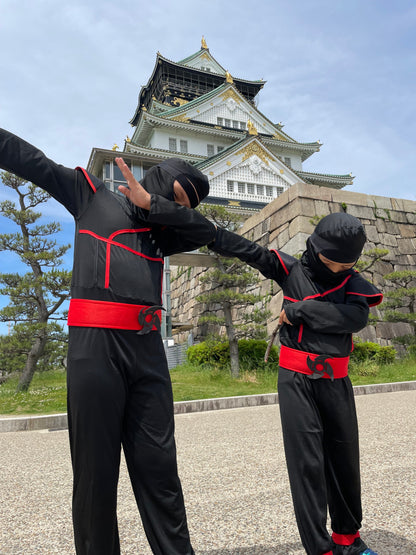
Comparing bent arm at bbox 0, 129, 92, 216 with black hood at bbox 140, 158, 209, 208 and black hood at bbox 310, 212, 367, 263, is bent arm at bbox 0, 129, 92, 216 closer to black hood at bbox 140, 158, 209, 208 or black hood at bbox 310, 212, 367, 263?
black hood at bbox 140, 158, 209, 208

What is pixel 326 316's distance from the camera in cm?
180

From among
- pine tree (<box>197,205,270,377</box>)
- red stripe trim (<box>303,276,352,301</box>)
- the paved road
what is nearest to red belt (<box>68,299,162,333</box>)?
red stripe trim (<box>303,276,352,301</box>)

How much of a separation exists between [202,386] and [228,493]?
5.94m

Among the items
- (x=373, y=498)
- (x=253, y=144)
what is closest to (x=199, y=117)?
(x=253, y=144)

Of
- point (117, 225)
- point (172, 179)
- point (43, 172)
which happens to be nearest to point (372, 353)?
point (172, 179)

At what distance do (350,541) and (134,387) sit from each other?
3.65ft

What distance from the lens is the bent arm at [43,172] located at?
1.47m

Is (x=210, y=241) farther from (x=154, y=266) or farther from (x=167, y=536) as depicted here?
(x=167, y=536)

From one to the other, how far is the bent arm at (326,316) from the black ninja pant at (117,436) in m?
0.62

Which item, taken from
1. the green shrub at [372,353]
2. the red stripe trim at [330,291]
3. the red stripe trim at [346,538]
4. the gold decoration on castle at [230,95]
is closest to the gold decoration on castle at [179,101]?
the gold decoration on castle at [230,95]

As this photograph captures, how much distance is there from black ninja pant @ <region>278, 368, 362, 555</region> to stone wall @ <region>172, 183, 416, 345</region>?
28.9 feet

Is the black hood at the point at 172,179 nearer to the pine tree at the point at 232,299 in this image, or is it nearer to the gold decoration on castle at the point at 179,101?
the pine tree at the point at 232,299

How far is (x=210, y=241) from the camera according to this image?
70.0 inches

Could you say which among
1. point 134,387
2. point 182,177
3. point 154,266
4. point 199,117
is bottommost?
point 134,387
